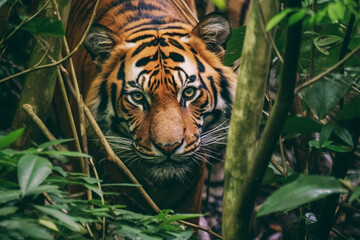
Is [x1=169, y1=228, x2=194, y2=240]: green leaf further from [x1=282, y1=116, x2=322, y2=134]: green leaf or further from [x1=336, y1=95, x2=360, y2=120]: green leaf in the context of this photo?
[x1=336, y1=95, x2=360, y2=120]: green leaf

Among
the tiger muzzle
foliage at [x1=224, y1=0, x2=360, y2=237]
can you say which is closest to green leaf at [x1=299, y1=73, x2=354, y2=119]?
foliage at [x1=224, y1=0, x2=360, y2=237]

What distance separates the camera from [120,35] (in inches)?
108

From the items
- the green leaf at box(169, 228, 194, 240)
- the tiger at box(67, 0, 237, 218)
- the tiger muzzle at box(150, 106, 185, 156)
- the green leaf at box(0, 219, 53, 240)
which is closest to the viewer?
the green leaf at box(0, 219, 53, 240)

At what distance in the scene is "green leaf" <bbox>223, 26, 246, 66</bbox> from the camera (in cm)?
200

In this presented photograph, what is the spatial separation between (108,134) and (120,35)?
58cm

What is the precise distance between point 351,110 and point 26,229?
0.89 meters

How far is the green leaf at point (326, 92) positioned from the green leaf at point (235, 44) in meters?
0.77

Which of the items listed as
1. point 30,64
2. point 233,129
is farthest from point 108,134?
point 233,129

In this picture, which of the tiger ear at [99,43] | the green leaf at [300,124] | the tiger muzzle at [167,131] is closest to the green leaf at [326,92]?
the green leaf at [300,124]

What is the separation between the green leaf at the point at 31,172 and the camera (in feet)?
3.41

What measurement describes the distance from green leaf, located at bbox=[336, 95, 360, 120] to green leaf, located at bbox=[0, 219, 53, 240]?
2.75ft

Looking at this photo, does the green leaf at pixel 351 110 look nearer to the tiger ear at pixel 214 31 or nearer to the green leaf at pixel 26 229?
the green leaf at pixel 26 229

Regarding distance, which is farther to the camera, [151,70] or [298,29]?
[151,70]

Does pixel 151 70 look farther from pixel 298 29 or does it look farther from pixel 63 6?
pixel 298 29
